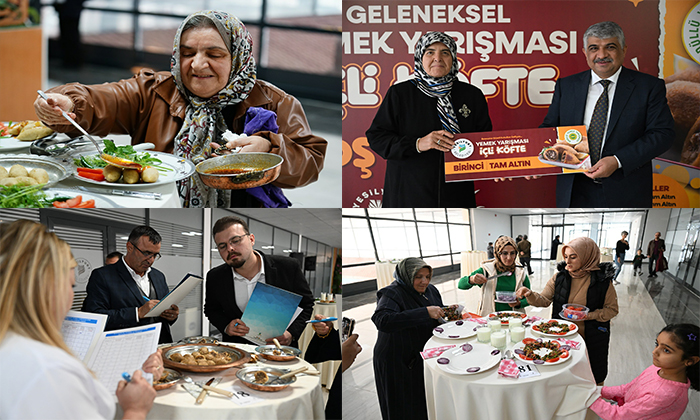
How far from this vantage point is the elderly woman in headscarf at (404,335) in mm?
2562

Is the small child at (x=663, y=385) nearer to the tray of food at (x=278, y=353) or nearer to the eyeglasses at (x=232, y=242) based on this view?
the tray of food at (x=278, y=353)

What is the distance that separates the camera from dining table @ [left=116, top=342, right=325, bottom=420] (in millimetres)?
1999

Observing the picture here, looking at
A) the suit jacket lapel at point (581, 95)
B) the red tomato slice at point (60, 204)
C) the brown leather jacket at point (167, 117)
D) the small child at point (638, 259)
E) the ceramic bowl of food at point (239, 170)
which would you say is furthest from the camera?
the suit jacket lapel at point (581, 95)

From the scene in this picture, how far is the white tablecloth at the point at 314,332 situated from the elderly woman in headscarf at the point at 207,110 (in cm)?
62

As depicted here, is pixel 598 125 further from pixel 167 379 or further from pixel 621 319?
pixel 167 379

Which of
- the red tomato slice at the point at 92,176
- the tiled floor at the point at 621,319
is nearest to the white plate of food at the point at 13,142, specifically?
the red tomato slice at the point at 92,176

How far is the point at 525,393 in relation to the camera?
88.0 inches

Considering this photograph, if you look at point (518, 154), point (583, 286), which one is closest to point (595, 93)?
point (518, 154)

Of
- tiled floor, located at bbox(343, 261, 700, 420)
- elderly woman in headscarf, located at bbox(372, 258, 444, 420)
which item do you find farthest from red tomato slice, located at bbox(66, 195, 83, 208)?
elderly woman in headscarf, located at bbox(372, 258, 444, 420)

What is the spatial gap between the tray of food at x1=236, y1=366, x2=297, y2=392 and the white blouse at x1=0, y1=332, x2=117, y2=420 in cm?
82

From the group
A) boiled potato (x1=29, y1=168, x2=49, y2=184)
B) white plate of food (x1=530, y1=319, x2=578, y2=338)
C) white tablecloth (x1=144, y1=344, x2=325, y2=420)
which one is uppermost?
boiled potato (x1=29, y1=168, x2=49, y2=184)

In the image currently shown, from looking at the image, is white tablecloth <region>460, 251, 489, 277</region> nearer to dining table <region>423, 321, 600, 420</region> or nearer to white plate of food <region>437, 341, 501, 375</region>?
white plate of food <region>437, 341, 501, 375</region>

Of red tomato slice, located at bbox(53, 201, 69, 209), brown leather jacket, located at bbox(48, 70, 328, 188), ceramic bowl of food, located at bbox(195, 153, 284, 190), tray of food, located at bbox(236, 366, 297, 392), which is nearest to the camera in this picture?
red tomato slice, located at bbox(53, 201, 69, 209)

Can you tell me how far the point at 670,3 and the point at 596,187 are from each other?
1.09 m
